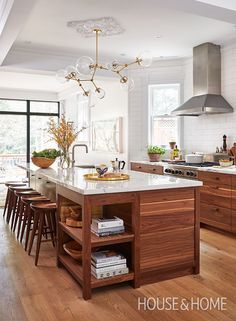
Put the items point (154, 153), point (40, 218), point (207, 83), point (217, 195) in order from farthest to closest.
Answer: point (154, 153) < point (207, 83) < point (217, 195) < point (40, 218)

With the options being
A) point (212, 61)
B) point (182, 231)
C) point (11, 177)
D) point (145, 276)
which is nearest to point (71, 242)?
point (145, 276)

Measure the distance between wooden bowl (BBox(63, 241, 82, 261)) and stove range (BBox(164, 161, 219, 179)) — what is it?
234 cm

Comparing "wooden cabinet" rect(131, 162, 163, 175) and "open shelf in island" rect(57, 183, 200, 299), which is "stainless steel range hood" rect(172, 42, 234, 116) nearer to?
"wooden cabinet" rect(131, 162, 163, 175)

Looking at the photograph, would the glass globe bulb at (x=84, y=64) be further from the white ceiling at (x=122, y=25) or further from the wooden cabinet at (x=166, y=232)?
the wooden cabinet at (x=166, y=232)

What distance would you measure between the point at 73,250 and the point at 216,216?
2.32 m

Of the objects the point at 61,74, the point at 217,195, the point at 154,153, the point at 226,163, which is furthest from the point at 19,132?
the point at 217,195

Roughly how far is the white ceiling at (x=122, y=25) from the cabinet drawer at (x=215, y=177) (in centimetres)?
192

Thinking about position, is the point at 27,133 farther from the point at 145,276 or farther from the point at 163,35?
the point at 145,276

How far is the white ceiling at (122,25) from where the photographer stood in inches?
129

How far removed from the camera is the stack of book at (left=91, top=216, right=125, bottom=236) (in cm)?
276

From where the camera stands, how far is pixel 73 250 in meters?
3.14

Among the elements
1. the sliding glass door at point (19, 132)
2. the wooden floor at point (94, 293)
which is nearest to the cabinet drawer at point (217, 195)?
the wooden floor at point (94, 293)

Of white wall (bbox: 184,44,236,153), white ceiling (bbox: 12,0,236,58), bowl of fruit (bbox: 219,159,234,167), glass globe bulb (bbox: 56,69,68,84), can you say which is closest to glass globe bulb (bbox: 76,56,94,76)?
glass globe bulb (bbox: 56,69,68,84)

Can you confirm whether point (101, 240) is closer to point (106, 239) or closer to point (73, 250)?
point (106, 239)
